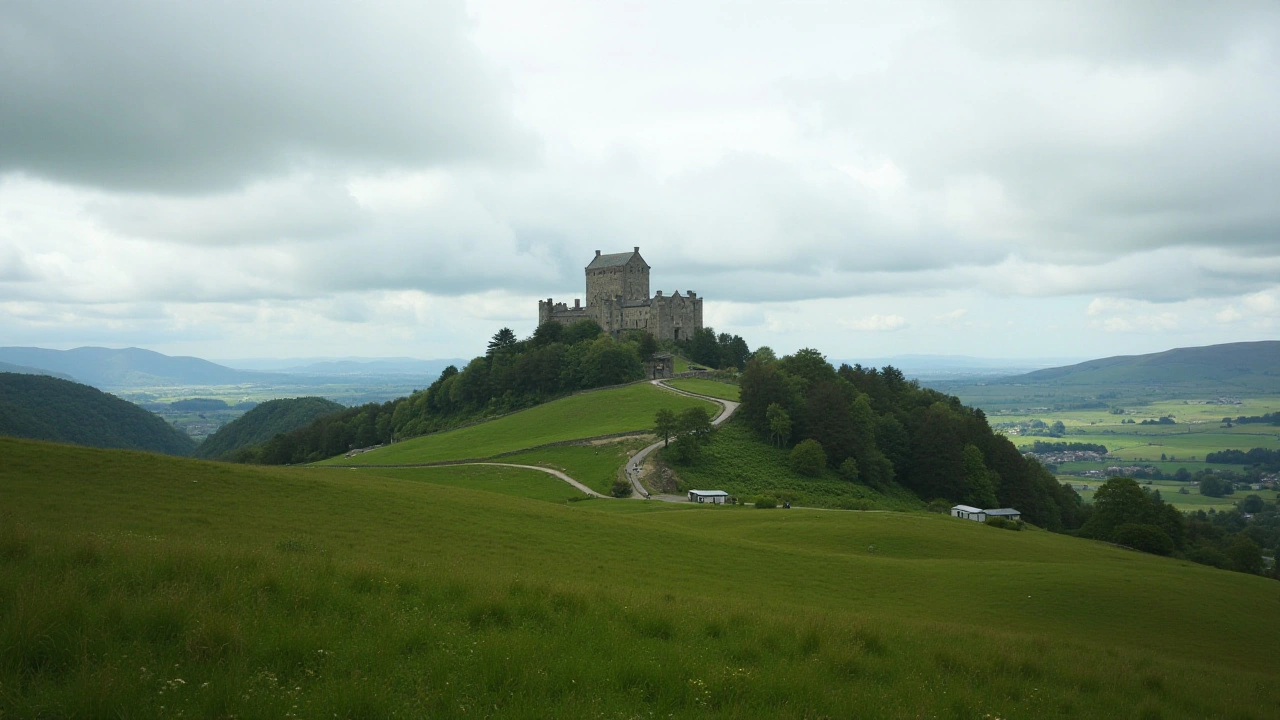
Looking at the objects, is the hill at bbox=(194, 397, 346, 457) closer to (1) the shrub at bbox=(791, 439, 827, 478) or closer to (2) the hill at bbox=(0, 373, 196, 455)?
(2) the hill at bbox=(0, 373, 196, 455)

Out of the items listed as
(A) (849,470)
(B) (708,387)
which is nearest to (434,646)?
(A) (849,470)

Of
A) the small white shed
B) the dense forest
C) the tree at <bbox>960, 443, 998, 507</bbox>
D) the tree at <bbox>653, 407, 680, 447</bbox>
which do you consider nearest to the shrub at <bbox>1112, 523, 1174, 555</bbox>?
the small white shed

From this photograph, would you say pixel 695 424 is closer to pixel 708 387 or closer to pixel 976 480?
pixel 708 387

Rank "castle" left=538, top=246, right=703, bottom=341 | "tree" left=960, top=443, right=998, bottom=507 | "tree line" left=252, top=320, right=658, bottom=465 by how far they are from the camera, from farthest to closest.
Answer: "castle" left=538, top=246, right=703, bottom=341, "tree line" left=252, top=320, right=658, bottom=465, "tree" left=960, top=443, right=998, bottom=507

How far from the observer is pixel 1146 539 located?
53844 mm

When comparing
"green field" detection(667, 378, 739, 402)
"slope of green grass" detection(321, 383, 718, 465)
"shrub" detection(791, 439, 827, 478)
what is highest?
"green field" detection(667, 378, 739, 402)

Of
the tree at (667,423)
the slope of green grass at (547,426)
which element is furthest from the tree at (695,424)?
the slope of green grass at (547,426)

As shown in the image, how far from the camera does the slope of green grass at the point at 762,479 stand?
5824 centimetres

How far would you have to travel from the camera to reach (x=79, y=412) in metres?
126

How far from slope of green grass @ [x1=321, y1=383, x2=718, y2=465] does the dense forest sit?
29.6 ft

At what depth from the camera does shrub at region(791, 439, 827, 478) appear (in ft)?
224

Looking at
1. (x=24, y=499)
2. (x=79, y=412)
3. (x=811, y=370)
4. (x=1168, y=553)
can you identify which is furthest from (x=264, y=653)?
(x=79, y=412)

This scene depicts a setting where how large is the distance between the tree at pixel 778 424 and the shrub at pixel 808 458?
12.6ft

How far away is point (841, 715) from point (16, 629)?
8005 millimetres
